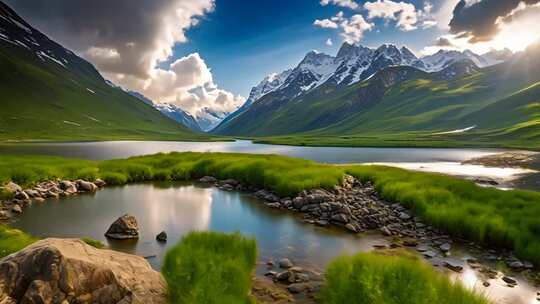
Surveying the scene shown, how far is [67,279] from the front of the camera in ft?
32.1

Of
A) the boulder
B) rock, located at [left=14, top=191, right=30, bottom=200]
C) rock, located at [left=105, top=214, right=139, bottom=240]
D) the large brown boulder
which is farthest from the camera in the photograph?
the boulder

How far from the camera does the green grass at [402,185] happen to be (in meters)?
22.3

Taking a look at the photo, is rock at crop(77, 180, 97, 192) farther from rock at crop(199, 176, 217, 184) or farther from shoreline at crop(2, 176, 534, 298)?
rock at crop(199, 176, 217, 184)

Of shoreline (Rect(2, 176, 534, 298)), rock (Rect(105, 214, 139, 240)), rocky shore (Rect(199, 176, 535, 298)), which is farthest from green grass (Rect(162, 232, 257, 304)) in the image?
rock (Rect(105, 214, 139, 240))

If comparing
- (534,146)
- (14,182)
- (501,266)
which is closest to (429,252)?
(501,266)

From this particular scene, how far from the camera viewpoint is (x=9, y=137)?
179 metres

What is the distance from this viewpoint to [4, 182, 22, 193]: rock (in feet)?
109

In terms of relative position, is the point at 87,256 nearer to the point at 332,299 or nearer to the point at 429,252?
the point at 332,299

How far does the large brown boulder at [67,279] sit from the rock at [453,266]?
15.6 metres

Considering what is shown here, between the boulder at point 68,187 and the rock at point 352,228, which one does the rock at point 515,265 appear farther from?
the boulder at point 68,187

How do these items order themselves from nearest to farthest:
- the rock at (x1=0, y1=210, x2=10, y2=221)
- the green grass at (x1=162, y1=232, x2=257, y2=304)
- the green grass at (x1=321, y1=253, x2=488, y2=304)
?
the green grass at (x1=321, y1=253, x2=488, y2=304)
the green grass at (x1=162, y1=232, x2=257, y2=304)
the rock at (x1=0, y1=210, x2=10, y2=221)

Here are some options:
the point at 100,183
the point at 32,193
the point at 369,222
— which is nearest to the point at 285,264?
the point at 369,222

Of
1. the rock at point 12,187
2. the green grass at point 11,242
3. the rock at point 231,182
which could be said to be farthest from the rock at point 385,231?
the rock at point 12,187

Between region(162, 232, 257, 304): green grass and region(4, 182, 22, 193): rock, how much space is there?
2771 cm
